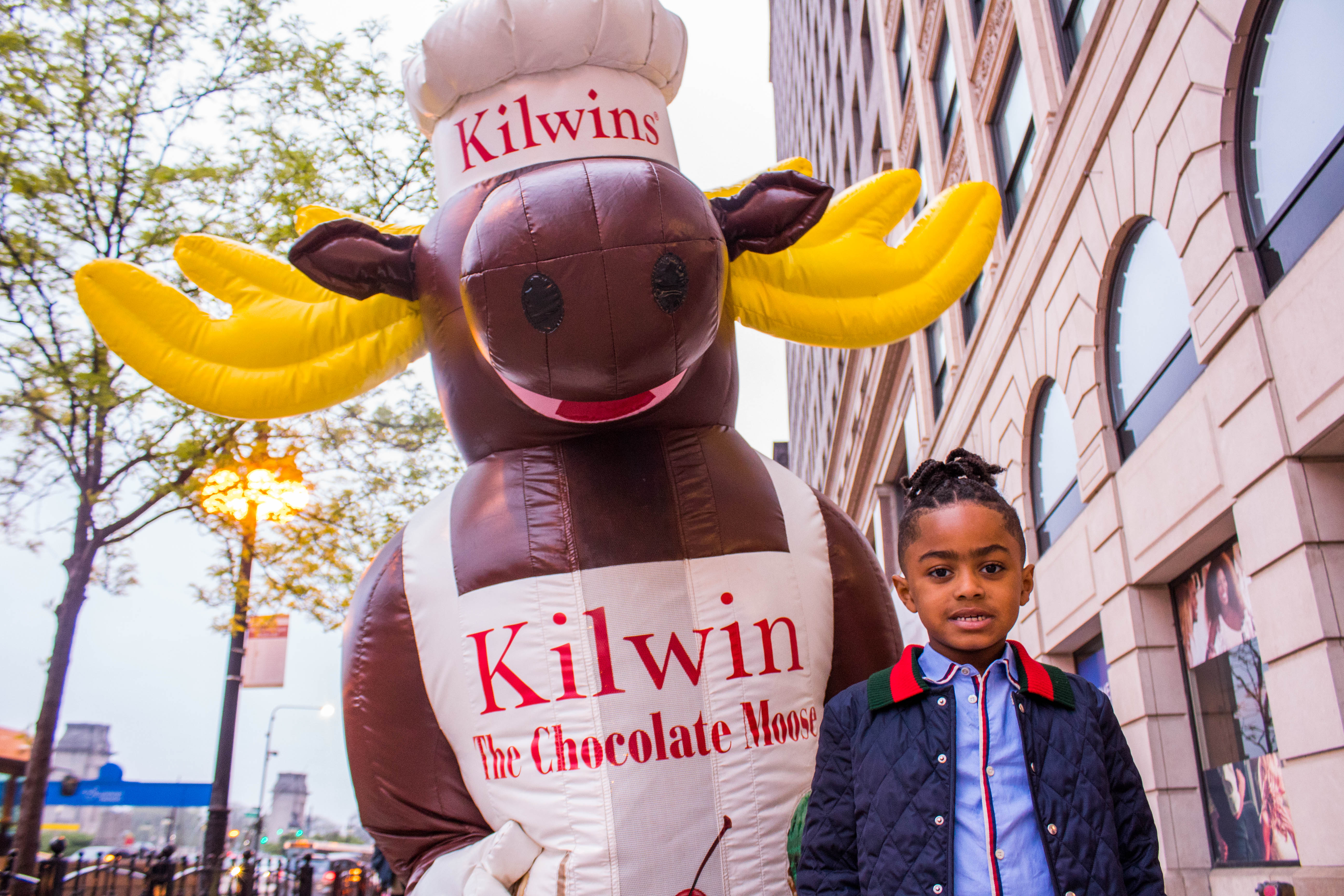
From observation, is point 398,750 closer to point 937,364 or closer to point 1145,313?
point 1145,313

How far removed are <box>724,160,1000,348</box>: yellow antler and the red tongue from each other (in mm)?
711

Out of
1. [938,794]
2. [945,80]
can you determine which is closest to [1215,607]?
[938,794]

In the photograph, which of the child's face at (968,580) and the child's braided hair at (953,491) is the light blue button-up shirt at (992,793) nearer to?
the child's face at (968,580)

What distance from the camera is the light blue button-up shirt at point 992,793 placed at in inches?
69.6

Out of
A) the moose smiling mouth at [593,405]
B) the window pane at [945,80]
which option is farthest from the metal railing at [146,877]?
the window pane at [945,80]

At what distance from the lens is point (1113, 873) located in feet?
5.70

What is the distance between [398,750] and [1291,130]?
587 cm

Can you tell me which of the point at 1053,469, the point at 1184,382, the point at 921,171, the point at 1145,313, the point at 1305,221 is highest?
the point at 921,171

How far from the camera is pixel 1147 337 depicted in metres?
7.90

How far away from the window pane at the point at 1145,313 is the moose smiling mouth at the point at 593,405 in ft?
18.3

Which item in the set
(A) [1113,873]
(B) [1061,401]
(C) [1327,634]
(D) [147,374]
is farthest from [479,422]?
(B) [1061,401]

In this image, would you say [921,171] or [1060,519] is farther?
[921,171]

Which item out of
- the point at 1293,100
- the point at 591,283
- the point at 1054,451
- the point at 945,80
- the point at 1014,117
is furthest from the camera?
the point at 945,80

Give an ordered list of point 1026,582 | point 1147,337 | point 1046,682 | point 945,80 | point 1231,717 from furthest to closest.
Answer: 1. point 945,80
2. point 1147,337
3. point 1231,717
4. point 1026,582
5. point 1046,682
